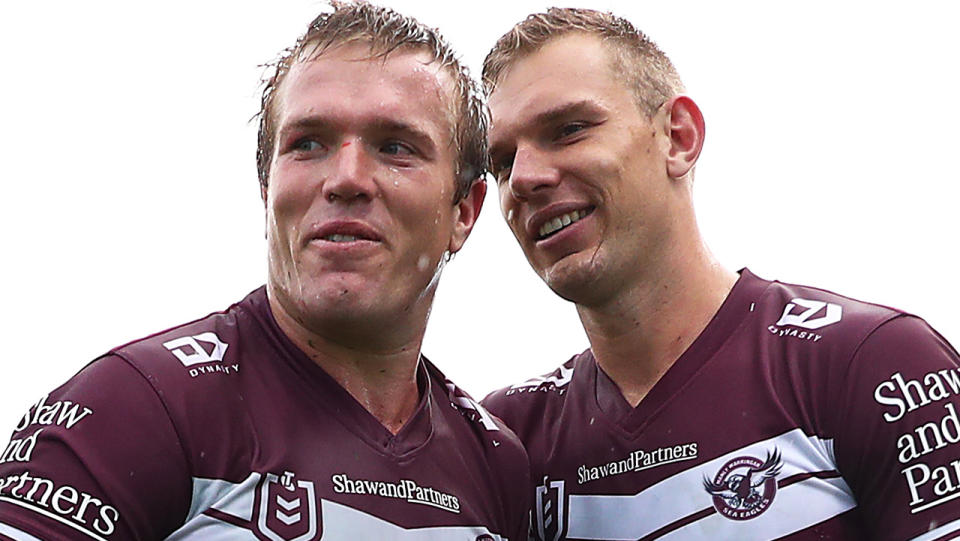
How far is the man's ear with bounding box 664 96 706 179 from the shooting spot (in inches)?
192

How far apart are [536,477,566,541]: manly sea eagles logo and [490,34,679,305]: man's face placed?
30.8 inches

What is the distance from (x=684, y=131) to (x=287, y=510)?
2535 millimetres

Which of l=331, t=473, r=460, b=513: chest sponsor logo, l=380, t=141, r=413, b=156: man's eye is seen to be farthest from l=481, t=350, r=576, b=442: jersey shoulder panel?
l=380, t=141, r=413, b=156: man's eye

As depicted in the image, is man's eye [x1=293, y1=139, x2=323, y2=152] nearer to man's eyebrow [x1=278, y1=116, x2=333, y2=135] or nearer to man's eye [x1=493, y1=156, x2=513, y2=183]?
man's eyebrow [x1=278, y1=116, x2=333, y2=135]

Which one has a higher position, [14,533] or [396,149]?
[396,149]

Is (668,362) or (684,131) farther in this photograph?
(684,131)

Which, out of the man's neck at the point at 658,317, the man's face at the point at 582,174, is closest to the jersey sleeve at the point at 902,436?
the man's neck at the point at 658,317

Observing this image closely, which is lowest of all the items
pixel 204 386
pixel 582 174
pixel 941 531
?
pixel 941 531

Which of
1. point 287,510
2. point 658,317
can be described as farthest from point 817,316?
point 287,510

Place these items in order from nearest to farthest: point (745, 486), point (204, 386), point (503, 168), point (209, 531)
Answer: point (209, 531) → point (204, 386) → point (745, 486) → point (503, 168)

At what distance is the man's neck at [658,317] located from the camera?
4602mm

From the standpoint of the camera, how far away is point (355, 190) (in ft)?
12.1

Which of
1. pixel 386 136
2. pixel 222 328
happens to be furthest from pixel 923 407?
pixel 222 328

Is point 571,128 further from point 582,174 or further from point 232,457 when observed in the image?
point 232,457
